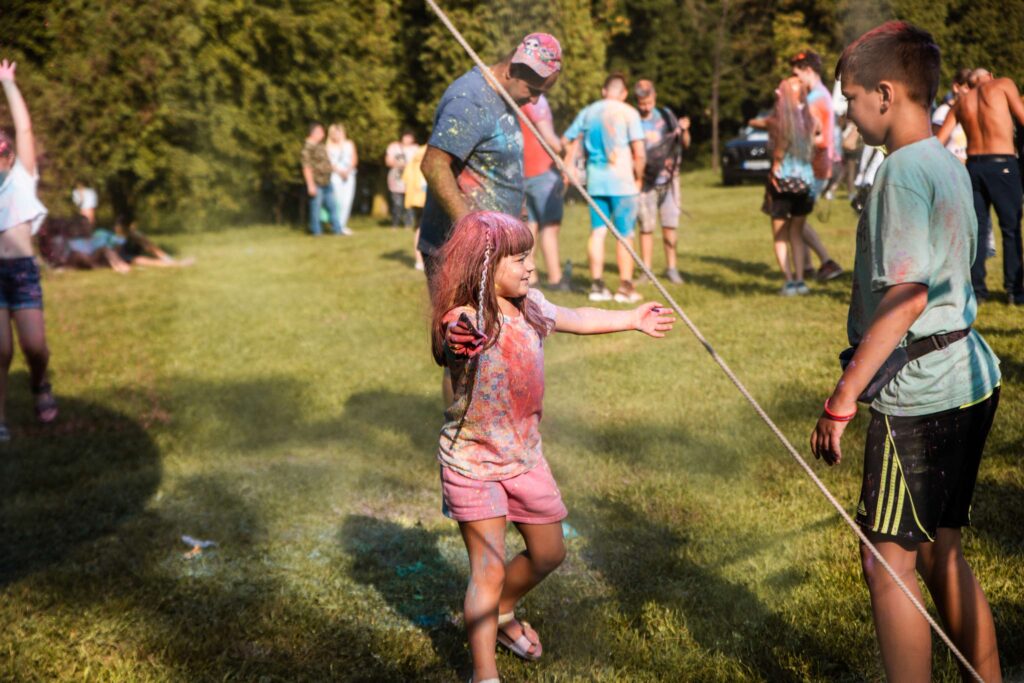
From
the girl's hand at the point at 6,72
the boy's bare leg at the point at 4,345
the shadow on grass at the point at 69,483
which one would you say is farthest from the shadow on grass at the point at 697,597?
the girl's hand at the point at 6,72

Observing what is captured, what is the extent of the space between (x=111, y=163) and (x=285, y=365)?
11.4 metres

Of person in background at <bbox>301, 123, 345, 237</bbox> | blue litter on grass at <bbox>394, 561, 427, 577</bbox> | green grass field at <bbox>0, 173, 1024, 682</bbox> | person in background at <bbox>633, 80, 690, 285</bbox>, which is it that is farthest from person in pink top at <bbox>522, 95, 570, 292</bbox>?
person in background at <bbox>301, 123, 345, 237</bbox>

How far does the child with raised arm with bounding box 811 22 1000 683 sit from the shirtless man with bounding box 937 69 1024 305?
562 centimetres

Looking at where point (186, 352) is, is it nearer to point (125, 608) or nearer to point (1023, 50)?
point (125, 608)

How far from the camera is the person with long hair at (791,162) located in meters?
9.15

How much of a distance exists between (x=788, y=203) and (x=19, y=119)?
631cm

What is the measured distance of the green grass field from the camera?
3625 mm

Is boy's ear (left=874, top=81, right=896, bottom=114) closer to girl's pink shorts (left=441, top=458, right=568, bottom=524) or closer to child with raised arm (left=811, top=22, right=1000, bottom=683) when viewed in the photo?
child with raised arm (left=811, top=22, right=1000, bottom=683)

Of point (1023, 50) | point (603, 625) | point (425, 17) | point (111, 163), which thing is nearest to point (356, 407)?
point (603, 625)

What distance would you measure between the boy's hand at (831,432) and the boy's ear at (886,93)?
2.45 feet

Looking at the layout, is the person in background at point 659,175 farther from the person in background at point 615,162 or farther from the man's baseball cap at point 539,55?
the man's baseball cap at point 539,55

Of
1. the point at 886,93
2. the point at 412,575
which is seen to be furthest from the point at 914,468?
the point at 412,575

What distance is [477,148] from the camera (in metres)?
4.55

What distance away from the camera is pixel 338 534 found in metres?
4.83
